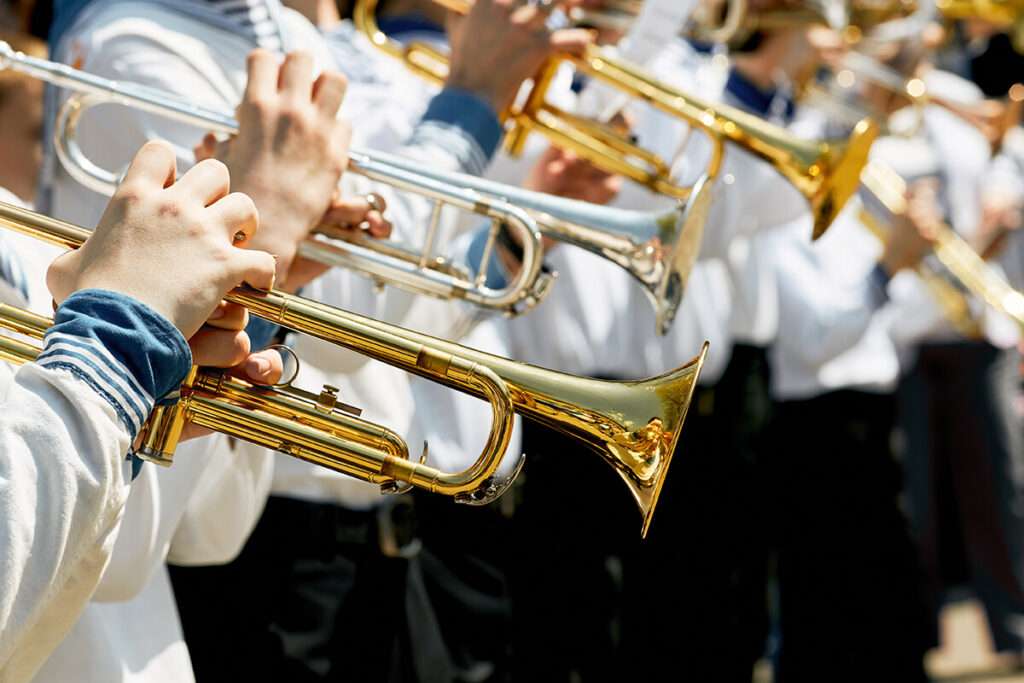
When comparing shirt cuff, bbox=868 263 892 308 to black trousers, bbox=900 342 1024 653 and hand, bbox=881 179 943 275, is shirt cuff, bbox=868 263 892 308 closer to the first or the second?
hand, bbox=881 179 943 275

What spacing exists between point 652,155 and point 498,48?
58cm

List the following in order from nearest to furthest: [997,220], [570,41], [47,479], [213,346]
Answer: [47,479], [213,346], [570,41], [997,220]

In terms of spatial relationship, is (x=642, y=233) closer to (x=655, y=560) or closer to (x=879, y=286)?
(x=655, y=560)

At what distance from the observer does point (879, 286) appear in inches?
172

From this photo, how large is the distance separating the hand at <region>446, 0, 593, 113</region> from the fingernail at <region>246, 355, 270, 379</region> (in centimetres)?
88

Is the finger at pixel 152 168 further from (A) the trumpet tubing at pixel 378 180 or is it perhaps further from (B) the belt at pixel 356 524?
(B) the belt at pixel 356 524

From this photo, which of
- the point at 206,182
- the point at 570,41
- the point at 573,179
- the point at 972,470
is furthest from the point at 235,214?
the point at 972,470

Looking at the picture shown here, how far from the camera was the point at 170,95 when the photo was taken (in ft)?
7.02

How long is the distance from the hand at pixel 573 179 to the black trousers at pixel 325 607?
64cm

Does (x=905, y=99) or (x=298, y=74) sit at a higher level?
(x=905, y=99)

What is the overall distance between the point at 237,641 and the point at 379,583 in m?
0.27

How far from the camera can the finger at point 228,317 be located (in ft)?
5.08

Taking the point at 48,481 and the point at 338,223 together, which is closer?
the point at 48,481

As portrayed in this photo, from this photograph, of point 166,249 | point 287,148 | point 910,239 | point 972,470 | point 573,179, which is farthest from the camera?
point 972,470
